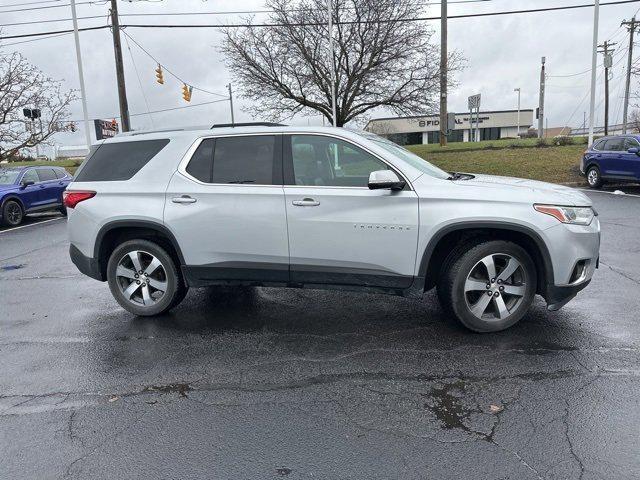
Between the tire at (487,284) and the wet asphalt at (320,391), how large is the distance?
17 cm

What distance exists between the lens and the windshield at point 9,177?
14.0 meters

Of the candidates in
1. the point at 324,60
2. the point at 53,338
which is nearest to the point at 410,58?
the point at 324,60

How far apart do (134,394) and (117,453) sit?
73 cm

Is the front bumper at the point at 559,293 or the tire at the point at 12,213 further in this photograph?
the tire at the point at 12,213

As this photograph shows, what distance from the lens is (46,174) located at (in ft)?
49.5

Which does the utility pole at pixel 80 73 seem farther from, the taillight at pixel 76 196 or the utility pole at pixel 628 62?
the utility pole at pixel 628 62

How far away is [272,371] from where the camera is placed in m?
3.80

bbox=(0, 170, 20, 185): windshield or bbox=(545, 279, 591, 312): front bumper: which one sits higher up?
bbox=(0, 170, 20, 185): windshield

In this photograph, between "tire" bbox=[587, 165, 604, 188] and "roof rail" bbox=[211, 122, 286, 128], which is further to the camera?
"tire" bbox=[587, 165, 604, 188]

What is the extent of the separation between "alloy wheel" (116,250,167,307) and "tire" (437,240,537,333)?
9.23 feet

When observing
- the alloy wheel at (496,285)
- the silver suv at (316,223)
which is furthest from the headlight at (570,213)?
the alloy wheel at (496,285)

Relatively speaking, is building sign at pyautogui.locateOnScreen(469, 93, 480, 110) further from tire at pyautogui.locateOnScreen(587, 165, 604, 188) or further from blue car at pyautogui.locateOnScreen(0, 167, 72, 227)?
blue car at pyautogui.locateOnScreen(0, 167, 72, 227)

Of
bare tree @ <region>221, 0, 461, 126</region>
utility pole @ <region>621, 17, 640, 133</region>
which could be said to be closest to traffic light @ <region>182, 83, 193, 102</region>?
bare tree @ <region>221, 0, 461, 126</region>

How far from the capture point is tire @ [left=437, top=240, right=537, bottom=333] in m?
4.17
